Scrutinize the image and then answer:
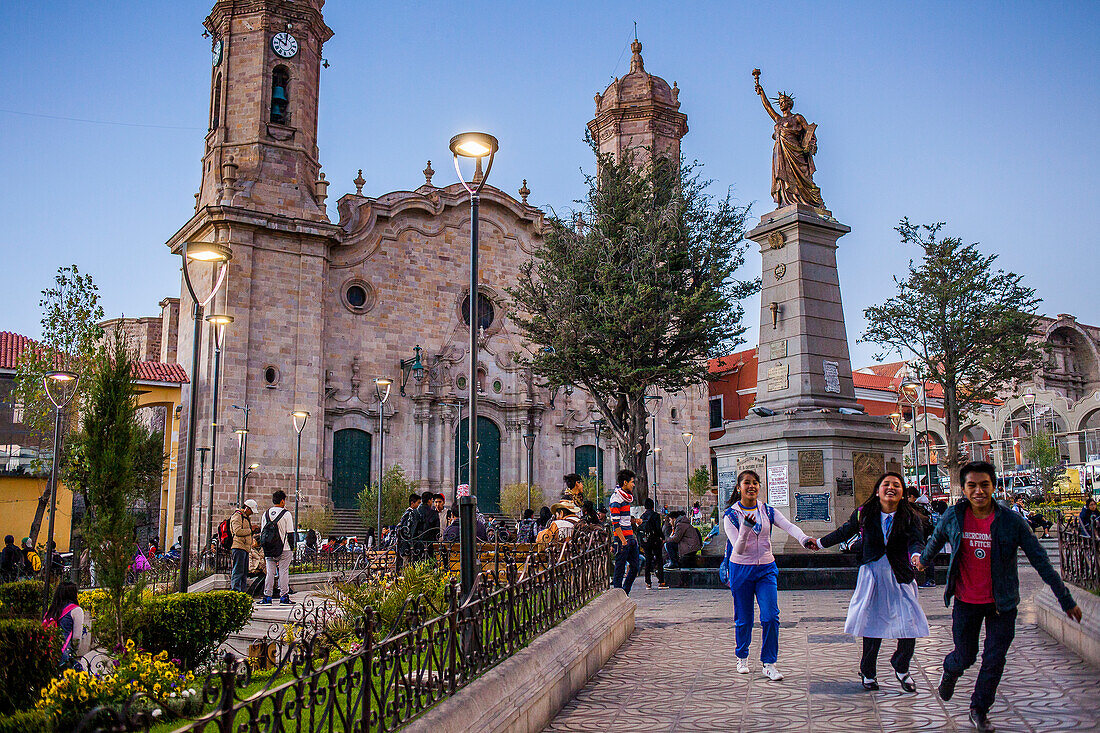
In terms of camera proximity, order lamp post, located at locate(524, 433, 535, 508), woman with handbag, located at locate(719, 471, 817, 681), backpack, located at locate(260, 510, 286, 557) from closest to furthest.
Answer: woman with handbag, located at locate(719, 471, 817, 681) < backpack, located at locate(260, 510, 286, 557) < lamp post, located at locate(524, 433, 535, 508)

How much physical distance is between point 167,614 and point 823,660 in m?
6.51

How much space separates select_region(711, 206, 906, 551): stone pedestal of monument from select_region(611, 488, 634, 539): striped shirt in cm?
351

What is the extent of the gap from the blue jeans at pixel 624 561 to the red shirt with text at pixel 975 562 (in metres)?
6.14

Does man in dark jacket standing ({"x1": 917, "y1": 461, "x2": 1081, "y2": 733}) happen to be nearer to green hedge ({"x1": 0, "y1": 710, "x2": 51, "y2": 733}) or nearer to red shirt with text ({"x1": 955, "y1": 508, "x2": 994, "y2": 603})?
red shirt with text ({"x1": 955, "y1": 508, "x2": 994, "y2": 603})

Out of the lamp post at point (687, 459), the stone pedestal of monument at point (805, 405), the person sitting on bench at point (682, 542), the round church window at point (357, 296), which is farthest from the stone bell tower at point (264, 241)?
the stone pedestal of monument at point (805, 405)

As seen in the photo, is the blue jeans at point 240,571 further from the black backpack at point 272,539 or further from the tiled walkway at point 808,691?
the tiled walkway at point 808,691

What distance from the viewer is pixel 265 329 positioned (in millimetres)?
30781

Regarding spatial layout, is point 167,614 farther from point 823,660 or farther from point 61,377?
point 61,377

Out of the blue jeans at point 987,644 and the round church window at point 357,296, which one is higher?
the round church window at point 357,296

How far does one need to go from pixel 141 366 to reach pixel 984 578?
3052 cm

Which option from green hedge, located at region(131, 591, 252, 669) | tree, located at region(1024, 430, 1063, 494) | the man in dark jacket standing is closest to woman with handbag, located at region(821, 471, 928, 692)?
the man in dark jacket standing

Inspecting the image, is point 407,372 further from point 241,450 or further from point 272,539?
point 272,539

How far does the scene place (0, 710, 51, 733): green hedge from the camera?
4992mm

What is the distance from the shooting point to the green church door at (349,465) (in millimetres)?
32531
